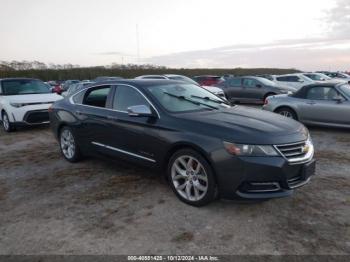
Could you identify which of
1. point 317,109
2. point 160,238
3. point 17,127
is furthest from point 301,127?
point 17,127

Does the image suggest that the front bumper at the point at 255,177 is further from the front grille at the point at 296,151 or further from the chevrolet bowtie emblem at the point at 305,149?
the chevrolet bowtie emblem at the point at 305,149

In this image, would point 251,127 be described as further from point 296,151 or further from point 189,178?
point 189,178

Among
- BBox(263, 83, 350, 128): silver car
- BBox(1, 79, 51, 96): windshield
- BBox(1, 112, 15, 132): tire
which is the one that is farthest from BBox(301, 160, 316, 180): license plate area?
BBox(1, 79, 51, 96): windshield

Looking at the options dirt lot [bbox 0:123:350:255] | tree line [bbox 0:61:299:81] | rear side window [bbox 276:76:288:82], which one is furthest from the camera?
tree line [bbox 0:61:299:81]

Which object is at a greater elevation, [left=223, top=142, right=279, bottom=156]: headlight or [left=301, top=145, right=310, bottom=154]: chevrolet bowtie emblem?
[left=223, top=142, right=279, bottom=156]: headlight

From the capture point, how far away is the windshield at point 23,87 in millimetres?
11451

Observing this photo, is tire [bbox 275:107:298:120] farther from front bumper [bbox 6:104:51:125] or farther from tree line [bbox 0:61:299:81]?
tree line [bbox 0:61:299:81]

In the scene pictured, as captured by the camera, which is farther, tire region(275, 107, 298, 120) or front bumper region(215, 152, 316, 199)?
tire region(275, 107, 298, 120)

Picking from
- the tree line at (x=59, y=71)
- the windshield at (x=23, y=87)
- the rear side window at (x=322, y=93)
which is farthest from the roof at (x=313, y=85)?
the tree line at (x=59, y=71)

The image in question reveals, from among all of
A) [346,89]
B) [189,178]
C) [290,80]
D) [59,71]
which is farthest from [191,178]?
[59,71]

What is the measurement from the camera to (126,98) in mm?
5566

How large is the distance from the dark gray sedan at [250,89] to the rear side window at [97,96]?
39.9 feet

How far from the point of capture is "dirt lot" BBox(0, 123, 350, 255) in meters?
3.64

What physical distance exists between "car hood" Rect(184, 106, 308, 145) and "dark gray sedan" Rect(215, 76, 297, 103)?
12429 millimetres
